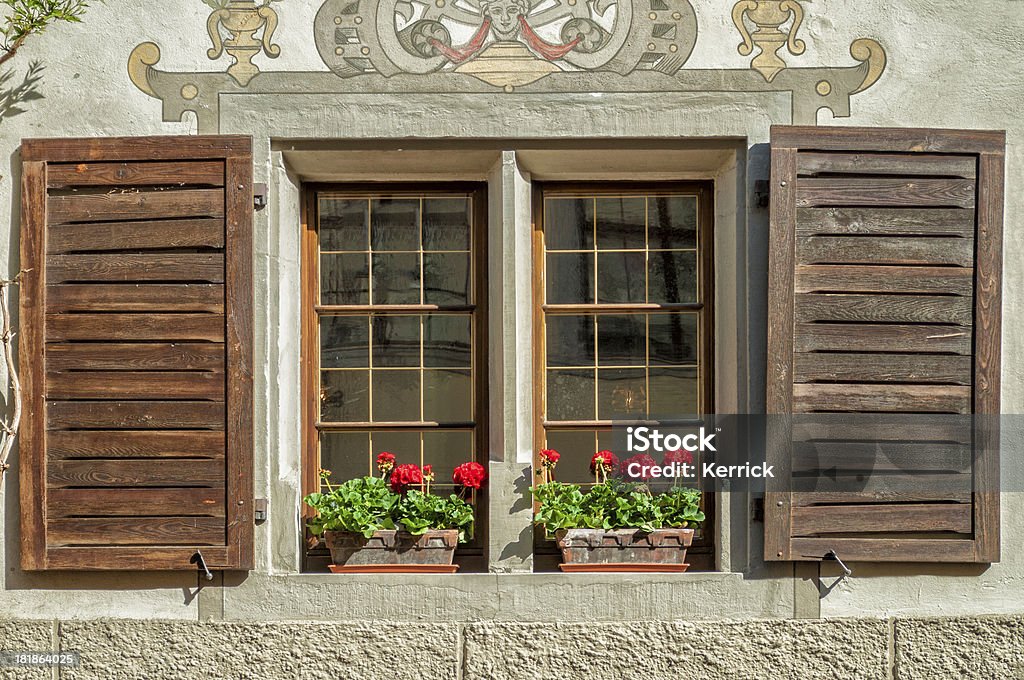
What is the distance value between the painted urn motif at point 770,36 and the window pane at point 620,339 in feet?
3.87

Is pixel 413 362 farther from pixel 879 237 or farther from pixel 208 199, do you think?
pixel 879 237

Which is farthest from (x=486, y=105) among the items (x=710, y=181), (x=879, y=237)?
(x=879, y=237)

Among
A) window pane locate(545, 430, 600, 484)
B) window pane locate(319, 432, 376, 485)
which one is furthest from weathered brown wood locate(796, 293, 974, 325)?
window pane locate(319, 432, 376, 485)

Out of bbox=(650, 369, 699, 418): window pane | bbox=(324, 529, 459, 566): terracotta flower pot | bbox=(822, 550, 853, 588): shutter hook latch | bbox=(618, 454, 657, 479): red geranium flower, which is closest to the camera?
bbox=(822, 550, 853, 588): shutter hook latch

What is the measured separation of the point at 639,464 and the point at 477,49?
1.87m

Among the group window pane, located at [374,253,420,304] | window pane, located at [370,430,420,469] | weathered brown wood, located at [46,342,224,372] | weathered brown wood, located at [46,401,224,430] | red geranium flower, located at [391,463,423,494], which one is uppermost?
window pane, located at [374,253,420,304]

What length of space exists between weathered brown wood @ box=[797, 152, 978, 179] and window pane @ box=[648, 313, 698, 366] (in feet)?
2.76

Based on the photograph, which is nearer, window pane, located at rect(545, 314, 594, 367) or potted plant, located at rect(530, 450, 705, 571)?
potted plant, located at rect(530, 450, 705, 571)

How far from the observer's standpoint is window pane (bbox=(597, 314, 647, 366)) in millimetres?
4641

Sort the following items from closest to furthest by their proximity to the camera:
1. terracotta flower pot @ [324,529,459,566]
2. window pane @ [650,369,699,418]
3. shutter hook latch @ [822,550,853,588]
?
shutter hook latch @ [822,550,853,588]
terracotta flower pot @ [324,529,459,566]
window pane @ [650,369,699,418]

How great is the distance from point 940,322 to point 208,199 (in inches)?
119

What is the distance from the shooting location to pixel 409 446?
4.64 m

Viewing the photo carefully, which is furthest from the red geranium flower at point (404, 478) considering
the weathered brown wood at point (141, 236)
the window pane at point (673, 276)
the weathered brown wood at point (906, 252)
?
the weathered brown wood at point (906, 252)

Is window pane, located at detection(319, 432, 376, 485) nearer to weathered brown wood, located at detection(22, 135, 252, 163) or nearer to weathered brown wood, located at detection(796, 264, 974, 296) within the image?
weathered brown wood, located at detection(22, 135, 252, 163)
